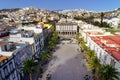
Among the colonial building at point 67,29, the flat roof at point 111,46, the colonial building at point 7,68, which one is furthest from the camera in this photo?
the colonial building at point 67,29

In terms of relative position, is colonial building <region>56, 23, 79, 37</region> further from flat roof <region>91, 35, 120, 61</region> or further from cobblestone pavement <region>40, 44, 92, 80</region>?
flat roof <region>91, 35, 120, 61</region>

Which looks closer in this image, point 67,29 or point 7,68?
point 7,68

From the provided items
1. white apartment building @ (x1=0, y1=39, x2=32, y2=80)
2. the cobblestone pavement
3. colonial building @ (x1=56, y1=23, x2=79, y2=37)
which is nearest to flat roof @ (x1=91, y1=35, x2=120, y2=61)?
the cobblestone pavement

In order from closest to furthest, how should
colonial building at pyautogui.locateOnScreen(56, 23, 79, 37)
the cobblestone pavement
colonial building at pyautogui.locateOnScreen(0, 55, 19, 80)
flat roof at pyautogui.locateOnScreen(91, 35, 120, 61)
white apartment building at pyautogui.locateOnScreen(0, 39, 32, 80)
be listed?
colonial building at pyautogui.locateOnScreen(0, 55, 19, 80)
white apartment building at pyautogui.locateOnScreen(0, 39, 32, 80)
flat roof at pyautogui.locateOnScreen(91, 35, 120, 61)
the cobblestone pavement
colonial building at pyautogui.locateOnScreen(56, 23, 79, 37)

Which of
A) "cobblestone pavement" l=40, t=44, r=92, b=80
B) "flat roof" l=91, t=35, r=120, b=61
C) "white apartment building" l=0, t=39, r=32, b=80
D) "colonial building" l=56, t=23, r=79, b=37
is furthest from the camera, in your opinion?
"colonial building" l=56, t=23, r=79, b=37

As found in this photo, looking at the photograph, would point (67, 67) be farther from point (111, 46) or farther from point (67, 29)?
point (67, 29)

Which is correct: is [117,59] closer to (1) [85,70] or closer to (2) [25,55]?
(1) [85,70]

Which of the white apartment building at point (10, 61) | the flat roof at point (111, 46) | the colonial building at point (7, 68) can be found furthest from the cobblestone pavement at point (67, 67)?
the colonial building at point (7, 68)

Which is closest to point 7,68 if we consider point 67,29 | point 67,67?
point 67,67

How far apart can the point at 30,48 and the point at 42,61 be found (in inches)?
370

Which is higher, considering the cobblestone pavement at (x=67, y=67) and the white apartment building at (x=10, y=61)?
the white apartment building at (x=10, y=61)

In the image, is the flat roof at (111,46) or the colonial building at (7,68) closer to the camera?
the colonial building at (7,68)

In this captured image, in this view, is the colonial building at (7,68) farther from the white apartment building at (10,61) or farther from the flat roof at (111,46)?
the flat roof at (111,46)

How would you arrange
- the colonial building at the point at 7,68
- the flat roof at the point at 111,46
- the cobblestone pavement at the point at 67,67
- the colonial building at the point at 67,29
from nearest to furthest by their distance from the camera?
the colonial building at the point at 7,68 → the flat roof at the point at 111,46 → the cobblestone pavement at the point at 67,67 → the colonial building at the point at 67,29
